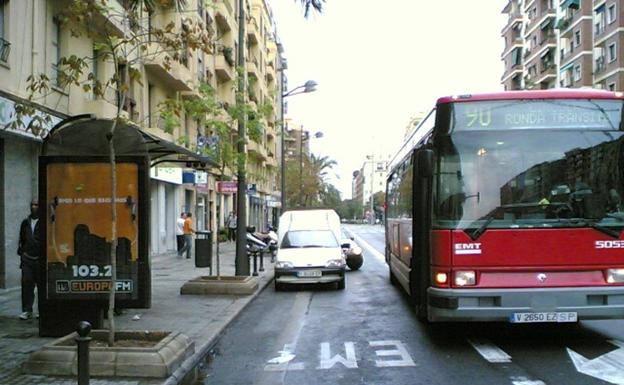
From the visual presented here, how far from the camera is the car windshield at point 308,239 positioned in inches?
636

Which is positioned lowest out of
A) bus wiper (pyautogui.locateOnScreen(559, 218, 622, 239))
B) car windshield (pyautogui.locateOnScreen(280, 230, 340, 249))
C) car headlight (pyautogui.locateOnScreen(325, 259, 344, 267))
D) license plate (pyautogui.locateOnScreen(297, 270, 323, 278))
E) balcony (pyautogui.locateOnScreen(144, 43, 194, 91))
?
license plate (pyautogui.locateOnScreen(297, 270, 323, 278))

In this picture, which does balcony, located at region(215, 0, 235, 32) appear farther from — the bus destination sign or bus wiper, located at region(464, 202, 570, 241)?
bus wiper, located at region(464, 202, 570, 241)

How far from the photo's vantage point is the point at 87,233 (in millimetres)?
7988

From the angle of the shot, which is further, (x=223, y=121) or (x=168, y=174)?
(x=168, y=174)

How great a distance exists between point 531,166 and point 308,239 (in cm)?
928

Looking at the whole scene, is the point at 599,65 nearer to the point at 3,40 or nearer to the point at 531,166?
the point at 3,40

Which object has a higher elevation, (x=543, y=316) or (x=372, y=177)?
(x=372, y=177)

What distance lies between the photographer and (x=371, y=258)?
27500mm

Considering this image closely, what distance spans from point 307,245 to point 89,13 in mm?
9907

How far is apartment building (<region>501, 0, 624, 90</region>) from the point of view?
52.9 m

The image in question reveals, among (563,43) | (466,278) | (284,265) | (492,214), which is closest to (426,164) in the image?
(492,214)

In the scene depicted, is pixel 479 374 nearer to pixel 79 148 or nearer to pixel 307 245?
pixel 79 148

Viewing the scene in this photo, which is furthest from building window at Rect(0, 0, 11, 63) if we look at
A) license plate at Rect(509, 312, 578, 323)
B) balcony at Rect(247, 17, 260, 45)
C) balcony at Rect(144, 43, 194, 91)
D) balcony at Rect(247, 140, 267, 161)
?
balcony at Rect(247, 17, 260, 45)

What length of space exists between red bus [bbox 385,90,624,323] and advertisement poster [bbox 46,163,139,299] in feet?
12.0
